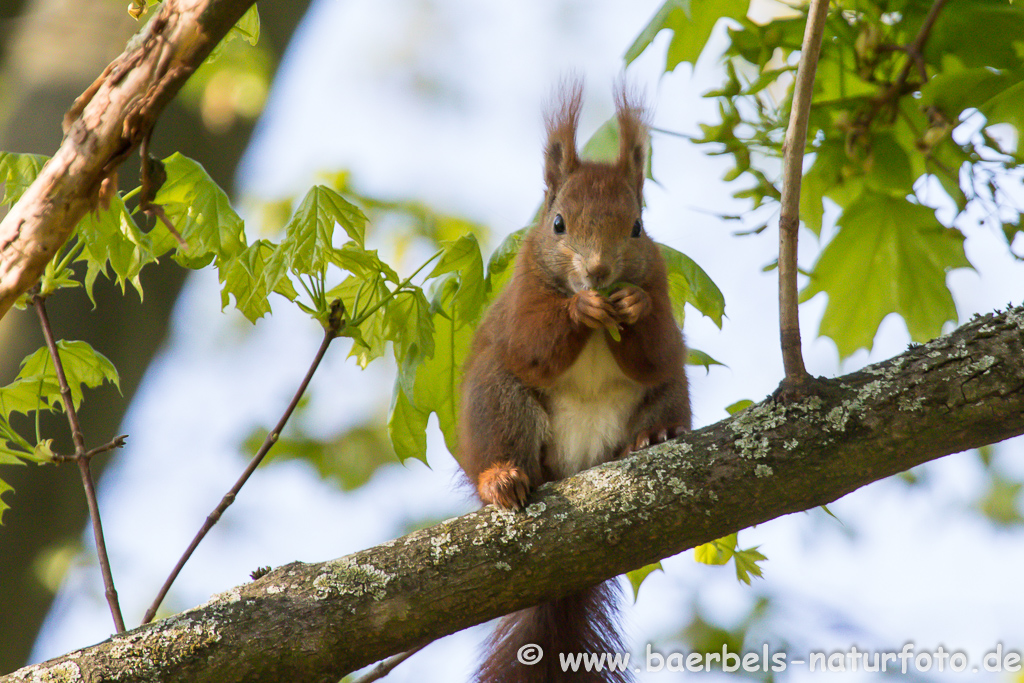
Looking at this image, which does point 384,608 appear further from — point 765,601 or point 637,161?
point 765,601

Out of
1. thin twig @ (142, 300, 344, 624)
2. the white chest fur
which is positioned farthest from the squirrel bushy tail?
thin twig @ (142, 300, 344, 624)

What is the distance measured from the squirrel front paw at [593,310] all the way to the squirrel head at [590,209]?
0.11 m

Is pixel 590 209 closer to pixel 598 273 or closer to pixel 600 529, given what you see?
pixel 598 273

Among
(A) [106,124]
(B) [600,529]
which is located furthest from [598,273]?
(A) [106,124]

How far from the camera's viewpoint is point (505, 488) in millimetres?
2279

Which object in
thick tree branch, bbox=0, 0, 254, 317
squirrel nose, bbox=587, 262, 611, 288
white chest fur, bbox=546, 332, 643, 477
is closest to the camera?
thick tree branch, bbox=0, 0, 254, 317

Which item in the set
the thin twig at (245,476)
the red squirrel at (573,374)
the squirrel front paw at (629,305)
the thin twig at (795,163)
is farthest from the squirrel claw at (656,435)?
the thin twig at (245,476)

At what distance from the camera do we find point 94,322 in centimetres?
374

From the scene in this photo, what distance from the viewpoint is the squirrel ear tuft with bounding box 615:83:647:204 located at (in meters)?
3.21

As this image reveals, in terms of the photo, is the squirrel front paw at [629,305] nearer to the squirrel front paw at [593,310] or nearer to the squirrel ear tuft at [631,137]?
the squirrel front paw at [593,310]

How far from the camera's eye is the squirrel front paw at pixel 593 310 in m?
2.59

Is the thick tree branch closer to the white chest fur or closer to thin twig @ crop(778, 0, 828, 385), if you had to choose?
thin twig @ crop(778, 0, 828, 385)

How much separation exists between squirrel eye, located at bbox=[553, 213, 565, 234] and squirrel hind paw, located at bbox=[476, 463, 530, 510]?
3.23 ft

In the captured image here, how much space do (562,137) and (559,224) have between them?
442 mm
